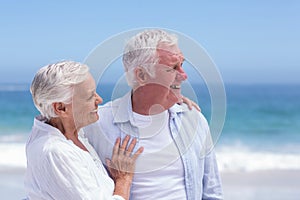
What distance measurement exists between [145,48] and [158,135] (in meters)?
0.30

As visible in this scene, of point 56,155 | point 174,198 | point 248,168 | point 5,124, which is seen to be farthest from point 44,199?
point 5,124

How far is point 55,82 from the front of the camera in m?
1.60

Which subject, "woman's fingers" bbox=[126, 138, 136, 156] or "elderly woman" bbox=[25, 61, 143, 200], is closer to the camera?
"elderly woman" bbox=[25, 61, 143, 200]

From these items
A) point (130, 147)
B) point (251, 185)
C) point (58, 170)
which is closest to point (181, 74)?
point (130, 147)

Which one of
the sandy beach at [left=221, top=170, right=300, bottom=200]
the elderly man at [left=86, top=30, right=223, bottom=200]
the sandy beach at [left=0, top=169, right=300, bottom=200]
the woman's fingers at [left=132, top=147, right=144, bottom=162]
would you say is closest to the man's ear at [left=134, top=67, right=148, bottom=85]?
the elderly man at [left=86, top=30, right=223, bottom=200]

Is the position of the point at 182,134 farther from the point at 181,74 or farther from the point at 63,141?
the point at 63,141

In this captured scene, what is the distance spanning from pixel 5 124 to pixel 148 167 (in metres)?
12.0

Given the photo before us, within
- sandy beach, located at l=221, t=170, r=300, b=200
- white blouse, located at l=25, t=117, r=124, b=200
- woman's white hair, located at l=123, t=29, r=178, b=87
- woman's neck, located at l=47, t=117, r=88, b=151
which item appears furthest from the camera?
sandy beach, located at l=221, t=170, r=300, b=200

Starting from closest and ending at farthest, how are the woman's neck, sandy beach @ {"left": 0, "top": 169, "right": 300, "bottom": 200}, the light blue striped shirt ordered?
the woman's neck < the light blue striped shirt < sandy beach @ {"left": 0, "top": 169, "right": 300, "bottom": 200}

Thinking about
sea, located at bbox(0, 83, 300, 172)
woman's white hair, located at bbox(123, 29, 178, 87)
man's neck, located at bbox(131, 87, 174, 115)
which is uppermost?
woman's white hair, located at bbox(123, 29, 178, 87)

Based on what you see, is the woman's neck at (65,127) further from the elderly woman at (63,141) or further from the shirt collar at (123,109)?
the shirt collar at (123,109)

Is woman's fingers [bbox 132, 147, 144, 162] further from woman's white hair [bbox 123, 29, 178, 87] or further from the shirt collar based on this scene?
woman's white hair [bbox 123, 29, 178, 87]

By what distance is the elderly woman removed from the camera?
1571mm

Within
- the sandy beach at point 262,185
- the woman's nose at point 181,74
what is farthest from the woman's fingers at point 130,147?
the sandy beach at point 262,185
